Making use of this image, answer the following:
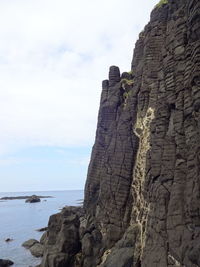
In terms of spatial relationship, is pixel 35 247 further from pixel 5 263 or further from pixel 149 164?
pixel 149 164

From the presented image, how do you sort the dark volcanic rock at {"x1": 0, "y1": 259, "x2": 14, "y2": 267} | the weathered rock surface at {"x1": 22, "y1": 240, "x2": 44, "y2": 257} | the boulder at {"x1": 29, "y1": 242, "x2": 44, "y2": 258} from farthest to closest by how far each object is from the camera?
the weathered rock surface at {"x1": 22, "y1": 240, "x2": 44, "y2": 257}
the boulder at {"x1": 29, "y1": 242, "x2": 44, "y2": 258}
the dark volcanic rock at {"x1": 0, "y1": 259, "x2": 14, "y2": 267}

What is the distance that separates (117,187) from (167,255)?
15651 mm

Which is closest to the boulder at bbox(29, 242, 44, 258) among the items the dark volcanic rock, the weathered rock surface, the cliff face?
the weathered rock surface

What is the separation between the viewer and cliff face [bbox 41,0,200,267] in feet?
86.9

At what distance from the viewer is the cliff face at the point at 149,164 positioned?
2650 cm

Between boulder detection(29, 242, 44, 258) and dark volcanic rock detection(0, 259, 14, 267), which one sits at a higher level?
boulder detection(29, 242, 44, 258)

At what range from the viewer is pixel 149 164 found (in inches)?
1367

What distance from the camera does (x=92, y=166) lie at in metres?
52.4

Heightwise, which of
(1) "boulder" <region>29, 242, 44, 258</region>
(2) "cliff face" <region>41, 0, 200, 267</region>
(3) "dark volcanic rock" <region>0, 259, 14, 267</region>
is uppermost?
(2) "cliff face" <region>41, 0, 200, 267</region>

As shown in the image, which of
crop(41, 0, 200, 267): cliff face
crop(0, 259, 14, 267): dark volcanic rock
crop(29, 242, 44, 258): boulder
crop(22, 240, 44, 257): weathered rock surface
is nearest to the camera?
crop(41, 0, 200, 267): cliff face

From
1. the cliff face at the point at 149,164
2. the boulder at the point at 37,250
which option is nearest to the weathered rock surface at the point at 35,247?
the boulder at the point at 37,250

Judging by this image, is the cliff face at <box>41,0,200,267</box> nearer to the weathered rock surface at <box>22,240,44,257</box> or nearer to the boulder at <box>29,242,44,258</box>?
the boulder at <box>29,242,44,258</box>

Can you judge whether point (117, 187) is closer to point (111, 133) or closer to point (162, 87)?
point (111, 133)

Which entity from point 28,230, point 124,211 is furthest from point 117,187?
point 28,230
